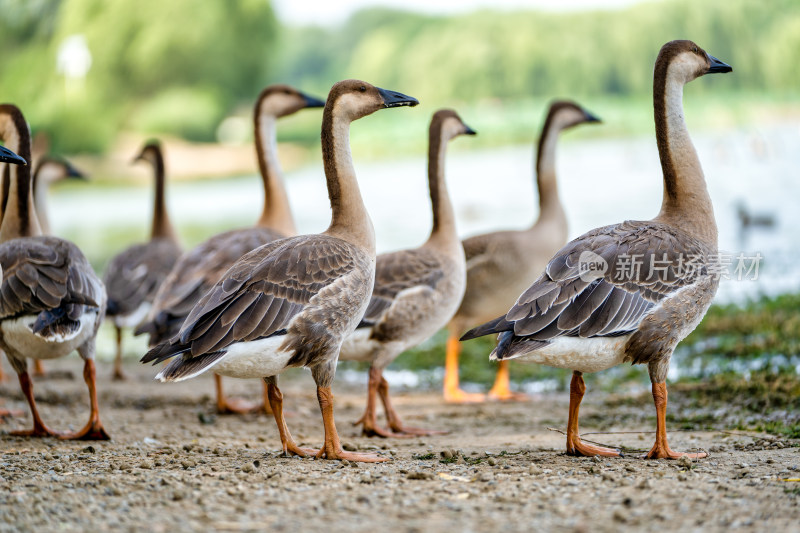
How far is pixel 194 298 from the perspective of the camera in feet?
24.8

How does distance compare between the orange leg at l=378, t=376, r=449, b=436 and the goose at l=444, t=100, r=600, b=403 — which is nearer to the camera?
the orange leg at l=378, t=376, r=449, b=436

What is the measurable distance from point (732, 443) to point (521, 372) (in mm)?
4902

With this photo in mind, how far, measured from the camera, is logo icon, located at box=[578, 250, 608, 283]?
18.3 ft

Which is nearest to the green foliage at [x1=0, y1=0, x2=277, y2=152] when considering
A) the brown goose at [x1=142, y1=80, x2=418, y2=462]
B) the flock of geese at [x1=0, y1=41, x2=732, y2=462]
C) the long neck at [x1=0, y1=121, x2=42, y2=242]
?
the long neck at [x1=0, y1=121, x2=42, y2=242]

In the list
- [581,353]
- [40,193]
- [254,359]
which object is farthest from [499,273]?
[40,193]

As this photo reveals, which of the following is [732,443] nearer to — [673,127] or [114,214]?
[673,127]

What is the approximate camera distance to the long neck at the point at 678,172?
6262 millimetres

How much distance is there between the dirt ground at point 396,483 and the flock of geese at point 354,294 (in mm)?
421

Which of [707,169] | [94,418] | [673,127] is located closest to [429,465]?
[94,418]

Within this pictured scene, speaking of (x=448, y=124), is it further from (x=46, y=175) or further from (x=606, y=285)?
(x=46, y=175)

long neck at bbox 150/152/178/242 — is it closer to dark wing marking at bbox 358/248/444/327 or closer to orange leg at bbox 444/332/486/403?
orange leg at bbox 444/332/486/403

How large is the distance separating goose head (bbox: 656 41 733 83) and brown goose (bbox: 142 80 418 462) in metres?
1.96

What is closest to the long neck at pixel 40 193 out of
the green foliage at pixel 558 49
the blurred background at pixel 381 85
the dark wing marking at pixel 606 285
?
the dark wing marking at pixel 606 285

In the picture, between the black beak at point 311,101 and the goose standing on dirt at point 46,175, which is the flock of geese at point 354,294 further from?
the goose standing on dirt at point 46,175
